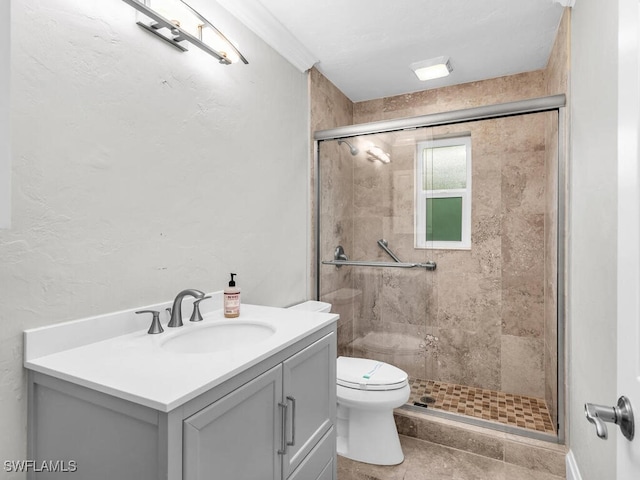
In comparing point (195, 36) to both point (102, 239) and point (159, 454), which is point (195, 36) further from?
point (159, 454)

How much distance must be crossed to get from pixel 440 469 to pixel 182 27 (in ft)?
7.85

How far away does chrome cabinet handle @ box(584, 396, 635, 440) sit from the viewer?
594 millimetres

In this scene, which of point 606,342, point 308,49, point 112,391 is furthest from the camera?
point 308,49

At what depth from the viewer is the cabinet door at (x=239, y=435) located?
783mm

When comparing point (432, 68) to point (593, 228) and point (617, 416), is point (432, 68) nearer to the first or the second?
point (593, 228)

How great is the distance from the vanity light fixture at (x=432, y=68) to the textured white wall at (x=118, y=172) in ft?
3.74

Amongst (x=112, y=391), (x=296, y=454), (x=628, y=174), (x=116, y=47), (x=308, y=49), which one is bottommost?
(x=296, y=454)

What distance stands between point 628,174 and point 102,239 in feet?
4.48

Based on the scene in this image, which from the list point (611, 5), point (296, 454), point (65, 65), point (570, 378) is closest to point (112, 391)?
point (296, 454)

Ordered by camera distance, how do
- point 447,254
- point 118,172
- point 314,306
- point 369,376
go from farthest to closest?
point 447,254, point 314,306, point 369,376, point 118,172

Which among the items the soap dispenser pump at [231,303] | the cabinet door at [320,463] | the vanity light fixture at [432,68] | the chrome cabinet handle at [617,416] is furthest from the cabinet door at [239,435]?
the vanity light fixture at [432,68]

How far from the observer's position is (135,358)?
3.15 feet

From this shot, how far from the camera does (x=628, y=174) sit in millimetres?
621

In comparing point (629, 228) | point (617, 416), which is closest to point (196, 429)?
point (617, 416)
